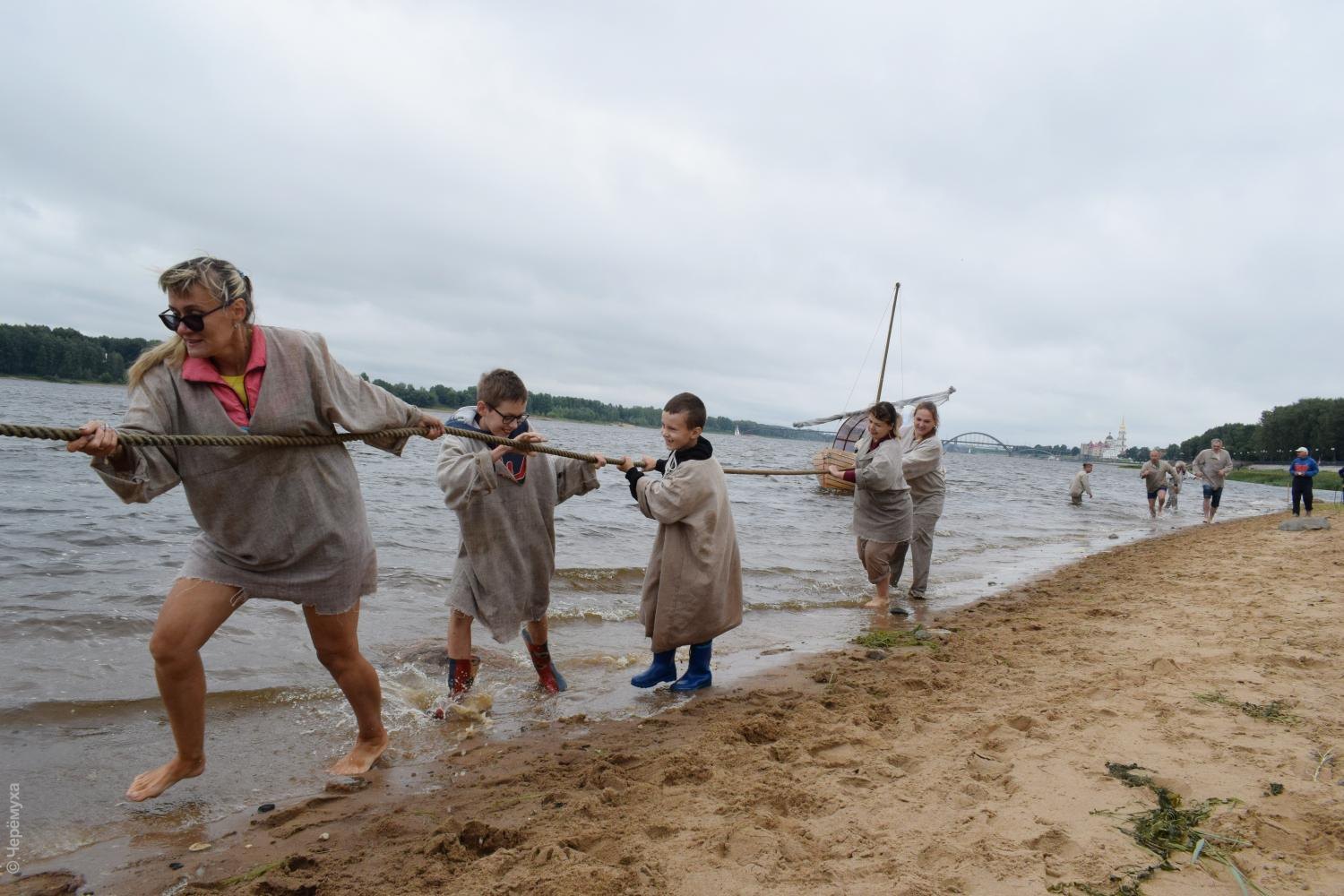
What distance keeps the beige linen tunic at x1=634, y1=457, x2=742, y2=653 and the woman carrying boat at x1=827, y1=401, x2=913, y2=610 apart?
2.75 metres

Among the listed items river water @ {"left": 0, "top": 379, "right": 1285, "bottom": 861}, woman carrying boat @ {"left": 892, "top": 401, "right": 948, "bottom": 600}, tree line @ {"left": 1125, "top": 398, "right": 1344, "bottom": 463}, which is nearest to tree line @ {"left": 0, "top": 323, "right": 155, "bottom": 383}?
river water @ {"left": 0, "top": 379, "right": 1285, "bottom": 861}

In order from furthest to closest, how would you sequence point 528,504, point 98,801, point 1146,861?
point 528,504 → point 98,801 → point 1146,861

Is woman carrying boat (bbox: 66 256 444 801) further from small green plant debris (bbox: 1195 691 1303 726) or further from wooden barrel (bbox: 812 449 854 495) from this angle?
wooden barrel (bbox: 812 449 854 495)

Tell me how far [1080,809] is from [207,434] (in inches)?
133

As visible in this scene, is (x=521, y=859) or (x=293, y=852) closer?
(x=521, y=859)

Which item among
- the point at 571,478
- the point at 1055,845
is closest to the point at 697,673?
the point at 571,478

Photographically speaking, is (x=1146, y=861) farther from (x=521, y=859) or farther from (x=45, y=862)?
(x=45, y=862)

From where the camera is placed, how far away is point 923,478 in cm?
781

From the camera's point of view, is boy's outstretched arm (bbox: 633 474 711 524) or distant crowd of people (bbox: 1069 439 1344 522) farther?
distant crowd of people (bbox: 1069 439 1344 522)

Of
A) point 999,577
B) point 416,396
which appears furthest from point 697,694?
point 416,396

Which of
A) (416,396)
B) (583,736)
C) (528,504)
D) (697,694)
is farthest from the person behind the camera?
(416,396)

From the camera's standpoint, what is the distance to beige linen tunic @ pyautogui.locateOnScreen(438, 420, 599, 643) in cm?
410

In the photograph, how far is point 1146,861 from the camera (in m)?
2.17

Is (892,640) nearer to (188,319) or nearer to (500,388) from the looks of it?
(500,388)
